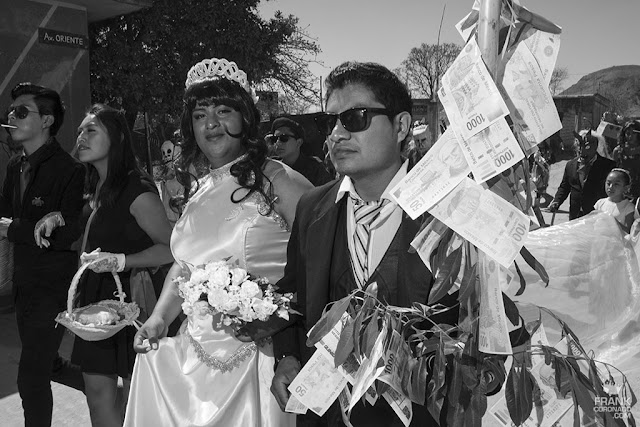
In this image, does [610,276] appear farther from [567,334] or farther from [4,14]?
[4,14]

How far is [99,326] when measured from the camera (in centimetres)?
290

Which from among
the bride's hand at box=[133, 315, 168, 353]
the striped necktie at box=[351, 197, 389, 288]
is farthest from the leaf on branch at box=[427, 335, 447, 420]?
the bride's hand at box=[133, 315, 168, 353]

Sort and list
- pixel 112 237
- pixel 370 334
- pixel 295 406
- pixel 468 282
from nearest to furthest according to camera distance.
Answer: pixel 468 282, pixel 370 334, pixel 295 406, pixel 112 237

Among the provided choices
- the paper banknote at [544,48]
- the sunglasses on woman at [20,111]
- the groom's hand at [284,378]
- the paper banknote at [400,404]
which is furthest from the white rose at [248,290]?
the sunglasses on woman at [20,111]

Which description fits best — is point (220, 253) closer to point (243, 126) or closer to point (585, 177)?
point (243, 126)

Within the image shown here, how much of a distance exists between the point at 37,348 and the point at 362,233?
2.39m

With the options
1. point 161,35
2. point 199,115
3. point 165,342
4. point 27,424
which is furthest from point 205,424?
point 161,35

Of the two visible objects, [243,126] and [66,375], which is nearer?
[243,126]

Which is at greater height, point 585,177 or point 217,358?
point 585,177

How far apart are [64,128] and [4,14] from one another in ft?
5.05

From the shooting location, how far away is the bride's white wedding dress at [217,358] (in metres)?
2.48

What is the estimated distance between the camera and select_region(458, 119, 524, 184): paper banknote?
1.37 meters

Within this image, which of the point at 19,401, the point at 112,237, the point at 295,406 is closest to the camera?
the point at 295,406

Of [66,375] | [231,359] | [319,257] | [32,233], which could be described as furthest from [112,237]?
[66,375]
